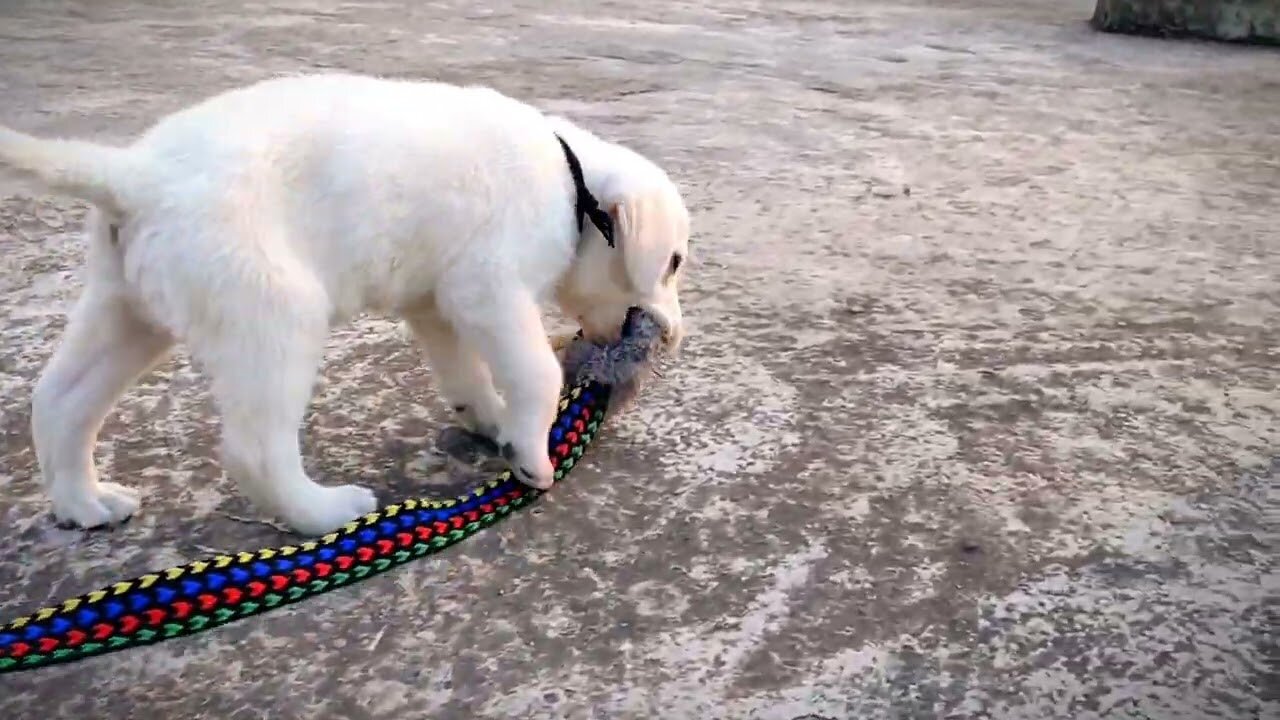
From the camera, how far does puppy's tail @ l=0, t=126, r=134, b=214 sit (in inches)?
61.4

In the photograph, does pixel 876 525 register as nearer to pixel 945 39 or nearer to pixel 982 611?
pixel 982 611

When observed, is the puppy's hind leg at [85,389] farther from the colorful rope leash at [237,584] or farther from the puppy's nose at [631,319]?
the puppy's nose at [631,319]

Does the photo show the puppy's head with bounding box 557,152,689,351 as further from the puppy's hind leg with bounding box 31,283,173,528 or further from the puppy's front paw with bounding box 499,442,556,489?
the puppy's hind leg with bounding box 31,283,173,528

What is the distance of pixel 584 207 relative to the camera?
2.03 meters

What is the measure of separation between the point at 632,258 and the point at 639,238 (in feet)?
0.12

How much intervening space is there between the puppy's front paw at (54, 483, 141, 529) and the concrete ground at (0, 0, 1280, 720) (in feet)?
0.08

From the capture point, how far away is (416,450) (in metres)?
2.12

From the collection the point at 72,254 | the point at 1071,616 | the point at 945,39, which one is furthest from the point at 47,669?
the point at 945,39

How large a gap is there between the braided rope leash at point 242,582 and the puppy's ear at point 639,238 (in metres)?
0.34

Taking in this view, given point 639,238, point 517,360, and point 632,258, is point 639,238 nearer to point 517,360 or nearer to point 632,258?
point 632,258

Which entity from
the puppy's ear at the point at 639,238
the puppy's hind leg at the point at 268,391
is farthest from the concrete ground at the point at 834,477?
the puppy's ear at the point at 639,238

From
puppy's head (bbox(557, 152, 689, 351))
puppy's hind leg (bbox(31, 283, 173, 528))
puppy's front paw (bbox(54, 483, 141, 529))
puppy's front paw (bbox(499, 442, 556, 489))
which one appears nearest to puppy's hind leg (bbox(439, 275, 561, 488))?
puppy's front paw (bbox(499, 442, 556, 489))

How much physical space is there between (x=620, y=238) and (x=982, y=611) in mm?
818

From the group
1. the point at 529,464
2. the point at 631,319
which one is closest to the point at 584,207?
the point at 631,319
